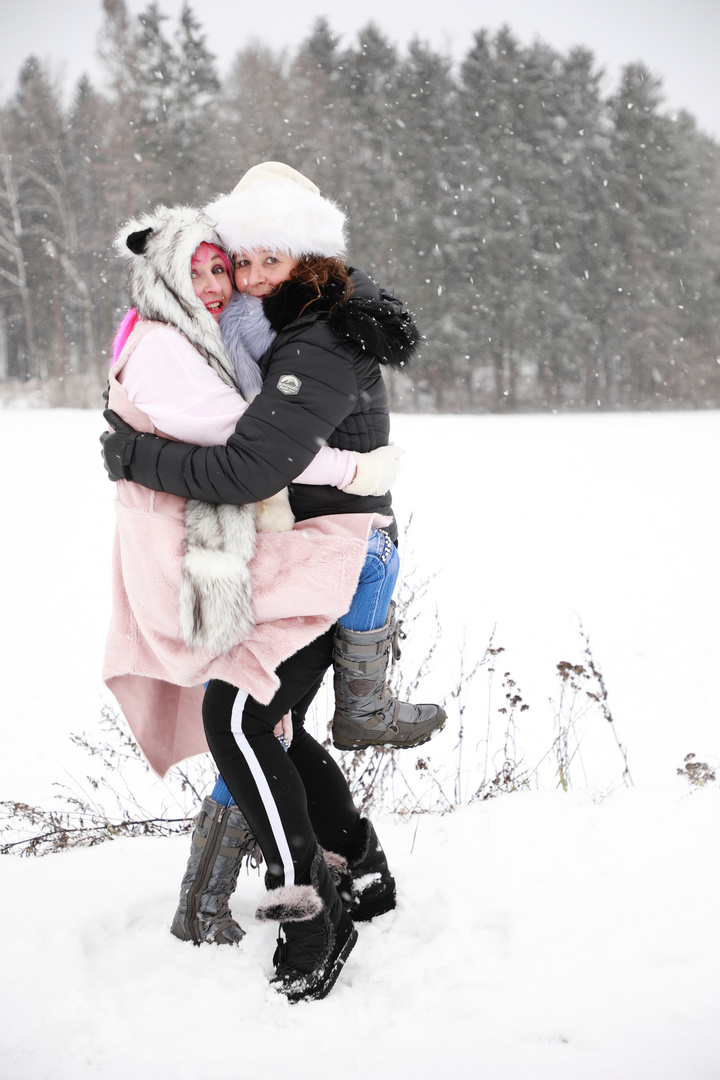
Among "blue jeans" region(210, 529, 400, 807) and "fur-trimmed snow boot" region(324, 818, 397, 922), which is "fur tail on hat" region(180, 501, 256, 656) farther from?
"fur-trimmed snow boot" region(324, 818, 397, 922)

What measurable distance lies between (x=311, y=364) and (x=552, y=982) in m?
1.66

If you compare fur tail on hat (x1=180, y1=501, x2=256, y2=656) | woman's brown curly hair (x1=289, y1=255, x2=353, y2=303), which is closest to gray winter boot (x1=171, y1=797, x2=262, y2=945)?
fur tail on hat (x1=180, y1=501, x2=256, y2=656)

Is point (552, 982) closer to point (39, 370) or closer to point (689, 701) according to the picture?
point (689, 701)

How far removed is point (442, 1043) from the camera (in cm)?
169

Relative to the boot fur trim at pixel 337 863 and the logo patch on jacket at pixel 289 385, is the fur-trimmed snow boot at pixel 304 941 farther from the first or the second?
the logo patch on jacket at pixel 289 385

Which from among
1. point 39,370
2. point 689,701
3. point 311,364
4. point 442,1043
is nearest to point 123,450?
point 311,364

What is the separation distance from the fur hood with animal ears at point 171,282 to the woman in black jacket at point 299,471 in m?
0.14

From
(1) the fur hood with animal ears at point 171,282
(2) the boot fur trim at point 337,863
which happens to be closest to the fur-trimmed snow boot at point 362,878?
(2) the boot fur trim at point 337,863

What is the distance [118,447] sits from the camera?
185 cm

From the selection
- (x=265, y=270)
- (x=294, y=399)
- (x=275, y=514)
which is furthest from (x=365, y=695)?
(x=265, y=270)

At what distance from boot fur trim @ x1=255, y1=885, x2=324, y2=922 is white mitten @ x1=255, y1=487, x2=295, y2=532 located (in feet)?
3.08

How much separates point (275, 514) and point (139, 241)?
2.75 ft

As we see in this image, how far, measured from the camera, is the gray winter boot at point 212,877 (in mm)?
2061

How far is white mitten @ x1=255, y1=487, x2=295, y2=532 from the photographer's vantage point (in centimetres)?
193
